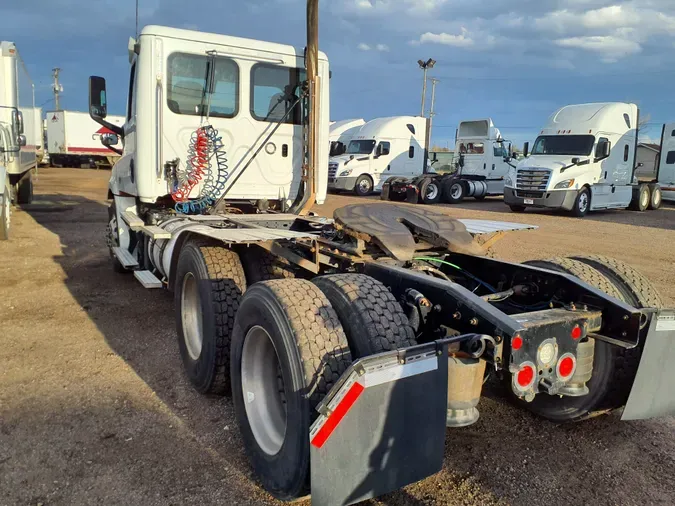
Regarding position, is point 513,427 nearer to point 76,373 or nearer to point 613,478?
point 613,478

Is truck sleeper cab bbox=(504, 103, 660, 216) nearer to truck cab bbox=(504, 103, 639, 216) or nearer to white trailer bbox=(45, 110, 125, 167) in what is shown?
truck cab bbox=(504, 103, 639, 216)

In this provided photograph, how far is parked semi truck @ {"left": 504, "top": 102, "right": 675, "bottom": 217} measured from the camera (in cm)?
1798

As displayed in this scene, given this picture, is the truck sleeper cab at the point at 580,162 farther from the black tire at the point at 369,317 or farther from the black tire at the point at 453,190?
the black tire at the point at 369,317

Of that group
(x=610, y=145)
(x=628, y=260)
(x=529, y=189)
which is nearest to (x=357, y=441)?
(x=628, y=260)

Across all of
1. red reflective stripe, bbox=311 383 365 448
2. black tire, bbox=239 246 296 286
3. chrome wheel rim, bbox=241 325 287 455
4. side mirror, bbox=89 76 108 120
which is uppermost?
side mirror, bbox=89 76 108 120

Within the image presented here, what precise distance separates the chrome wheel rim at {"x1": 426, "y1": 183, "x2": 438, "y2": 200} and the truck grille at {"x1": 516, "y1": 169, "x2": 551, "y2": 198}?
4446 mm

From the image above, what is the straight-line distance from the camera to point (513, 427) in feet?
11.9

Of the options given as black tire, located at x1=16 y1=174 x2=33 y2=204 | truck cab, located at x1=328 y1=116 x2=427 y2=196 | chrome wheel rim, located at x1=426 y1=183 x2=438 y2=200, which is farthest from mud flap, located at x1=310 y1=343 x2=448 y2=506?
truck cab, located at x1=328 y1=116 x2=427 y2=196

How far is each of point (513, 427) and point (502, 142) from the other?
22414mm

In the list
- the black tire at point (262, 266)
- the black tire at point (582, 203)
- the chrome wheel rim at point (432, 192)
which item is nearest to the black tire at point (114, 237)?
the black tire at point (262, 266)

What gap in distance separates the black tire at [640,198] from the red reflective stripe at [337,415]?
70.9 ft

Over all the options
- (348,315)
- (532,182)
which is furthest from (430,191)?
(348,315)

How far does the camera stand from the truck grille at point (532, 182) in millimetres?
18030

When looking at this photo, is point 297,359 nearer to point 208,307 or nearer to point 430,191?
point 208,307
